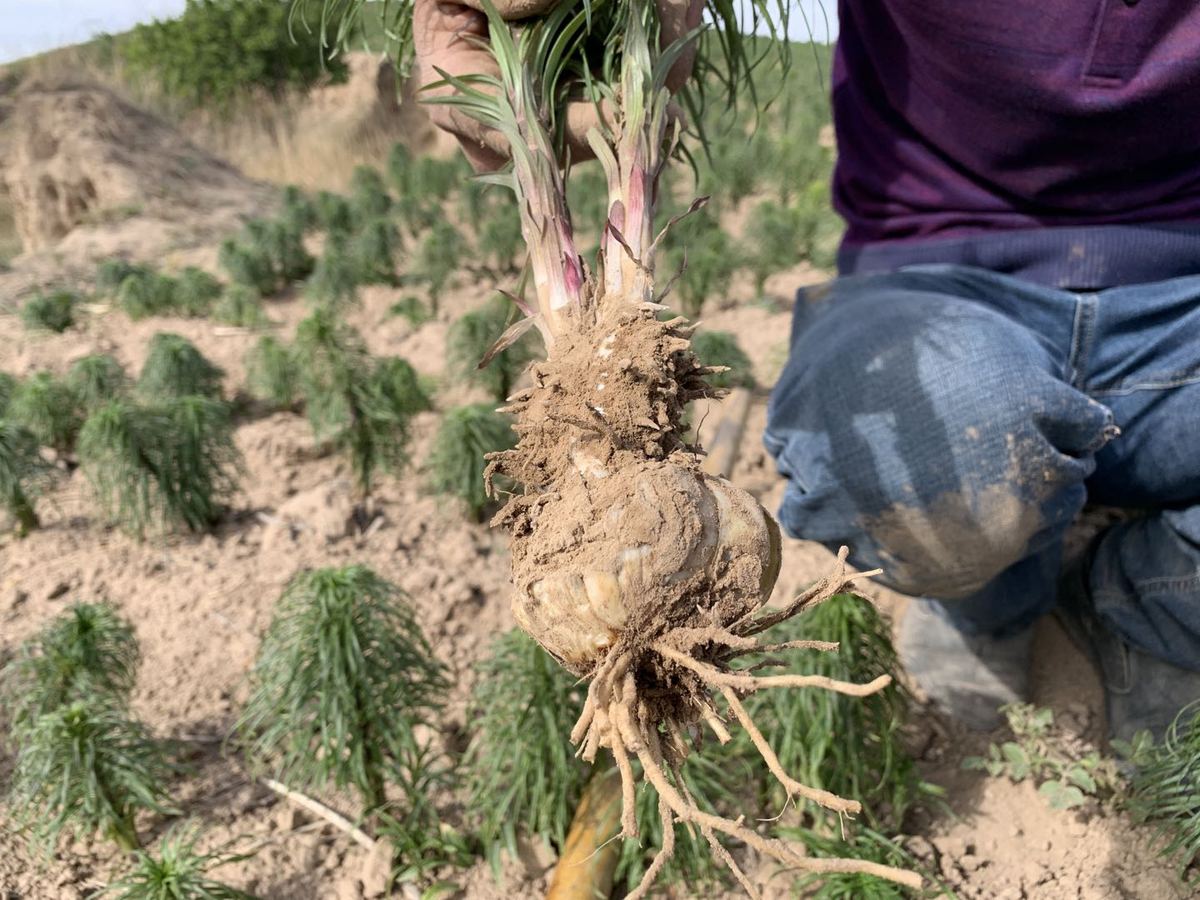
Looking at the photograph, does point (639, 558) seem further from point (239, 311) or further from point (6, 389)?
point (239, 311)

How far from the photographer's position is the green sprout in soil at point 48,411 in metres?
3.01

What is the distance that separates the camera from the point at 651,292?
1085 mm

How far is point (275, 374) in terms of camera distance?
3.40 m

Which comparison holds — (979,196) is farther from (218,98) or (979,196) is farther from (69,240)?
(218,98)

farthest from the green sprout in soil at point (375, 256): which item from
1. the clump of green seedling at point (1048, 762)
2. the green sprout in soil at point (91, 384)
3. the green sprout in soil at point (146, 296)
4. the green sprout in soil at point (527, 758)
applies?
the clump of green seedling at point (1048, 762)

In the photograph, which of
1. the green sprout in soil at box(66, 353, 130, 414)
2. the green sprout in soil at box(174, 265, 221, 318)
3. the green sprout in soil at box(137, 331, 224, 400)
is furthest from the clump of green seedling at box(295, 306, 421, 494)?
the green sprout in soil at box(174, 265, 221, 318)

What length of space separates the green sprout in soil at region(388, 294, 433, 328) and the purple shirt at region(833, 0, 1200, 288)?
3.16m

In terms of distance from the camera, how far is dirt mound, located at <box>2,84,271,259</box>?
7449mm

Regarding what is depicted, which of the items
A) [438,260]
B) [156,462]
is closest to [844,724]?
[156,462]

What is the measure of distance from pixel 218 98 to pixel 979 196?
1705 centimetres

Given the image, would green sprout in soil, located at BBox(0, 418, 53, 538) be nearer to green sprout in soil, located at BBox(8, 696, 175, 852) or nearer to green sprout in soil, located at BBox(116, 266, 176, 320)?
green sprout in soil, located at BBox(8, 696, 175, 852)

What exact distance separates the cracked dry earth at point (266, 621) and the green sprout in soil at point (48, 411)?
0.99 feet

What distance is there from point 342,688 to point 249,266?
4.39m

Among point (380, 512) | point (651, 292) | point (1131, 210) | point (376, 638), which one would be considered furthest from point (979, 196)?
point (380, 512)
